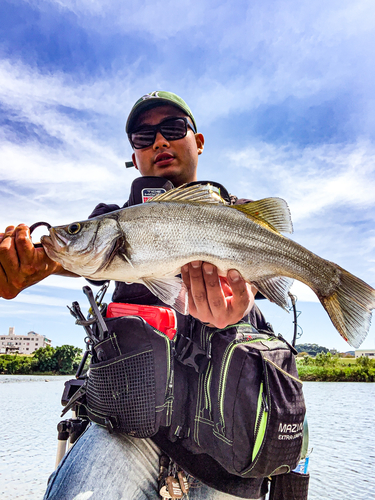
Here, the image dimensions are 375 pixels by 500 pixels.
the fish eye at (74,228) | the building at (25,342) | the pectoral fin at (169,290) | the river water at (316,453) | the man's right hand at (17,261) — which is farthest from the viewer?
the building at (25,342)

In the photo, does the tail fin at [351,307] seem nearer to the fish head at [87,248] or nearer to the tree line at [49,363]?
the fish head at [87,248]

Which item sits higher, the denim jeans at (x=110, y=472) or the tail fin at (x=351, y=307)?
the tail fin at (x=351, y=307)

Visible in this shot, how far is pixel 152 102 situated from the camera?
3664 mm

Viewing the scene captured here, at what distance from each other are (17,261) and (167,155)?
2.07 m

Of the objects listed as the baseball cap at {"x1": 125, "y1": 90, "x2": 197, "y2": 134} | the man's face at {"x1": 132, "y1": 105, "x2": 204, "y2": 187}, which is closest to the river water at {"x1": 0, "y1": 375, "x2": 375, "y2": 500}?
the man's face at {"x1": 132, "y1": 105, "x2": 204, "y2": 187}

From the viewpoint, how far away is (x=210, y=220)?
97.3 inches

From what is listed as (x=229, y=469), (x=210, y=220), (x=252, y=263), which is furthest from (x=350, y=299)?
(x=229, y=469)

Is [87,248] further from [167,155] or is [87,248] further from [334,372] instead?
[334,372]

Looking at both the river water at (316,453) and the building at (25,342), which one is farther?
the building at (25,342)

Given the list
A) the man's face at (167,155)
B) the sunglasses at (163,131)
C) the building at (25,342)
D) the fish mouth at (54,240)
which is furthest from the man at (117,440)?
the building at (25,342)

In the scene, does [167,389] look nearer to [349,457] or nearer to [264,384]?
[264,384]

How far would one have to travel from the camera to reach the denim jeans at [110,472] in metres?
2.32

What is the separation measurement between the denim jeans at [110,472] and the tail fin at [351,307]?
1628mm

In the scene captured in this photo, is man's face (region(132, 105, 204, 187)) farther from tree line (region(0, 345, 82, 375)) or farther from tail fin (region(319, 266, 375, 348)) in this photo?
tree line (region(0, 345, 82, 375))
